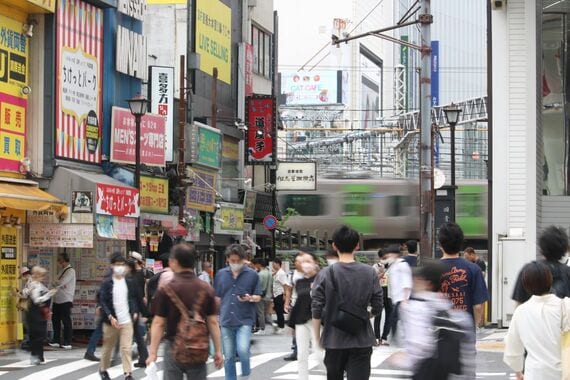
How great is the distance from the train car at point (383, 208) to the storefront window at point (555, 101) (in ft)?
92.8

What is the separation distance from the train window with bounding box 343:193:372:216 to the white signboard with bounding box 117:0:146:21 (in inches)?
1340

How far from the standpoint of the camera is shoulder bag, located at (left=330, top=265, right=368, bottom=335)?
10.4m

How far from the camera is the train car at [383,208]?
63.4 meters

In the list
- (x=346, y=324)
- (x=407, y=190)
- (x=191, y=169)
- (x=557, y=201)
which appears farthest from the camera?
(x=407, y=190)

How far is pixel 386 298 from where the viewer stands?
23766 mm

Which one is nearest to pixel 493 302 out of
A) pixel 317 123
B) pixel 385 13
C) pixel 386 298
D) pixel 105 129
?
pixel 386 298

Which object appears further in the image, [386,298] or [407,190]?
[407,190]

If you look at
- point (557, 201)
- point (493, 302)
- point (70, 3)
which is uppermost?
point (70, 3)

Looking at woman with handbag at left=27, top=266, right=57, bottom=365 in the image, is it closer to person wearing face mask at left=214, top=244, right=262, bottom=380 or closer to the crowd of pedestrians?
the crowd of pedestrians

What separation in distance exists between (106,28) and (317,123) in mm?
84667

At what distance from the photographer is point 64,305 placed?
24.1m

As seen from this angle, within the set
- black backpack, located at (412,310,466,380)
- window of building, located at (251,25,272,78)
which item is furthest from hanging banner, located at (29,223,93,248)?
window of building, located at (251,25,272,78)

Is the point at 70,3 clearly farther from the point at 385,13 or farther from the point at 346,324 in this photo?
the point at 385,13

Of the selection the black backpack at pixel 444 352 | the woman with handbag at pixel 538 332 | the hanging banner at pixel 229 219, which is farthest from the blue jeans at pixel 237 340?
the hanging banner at pixel 229 219
